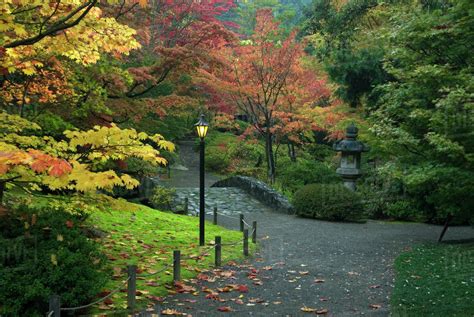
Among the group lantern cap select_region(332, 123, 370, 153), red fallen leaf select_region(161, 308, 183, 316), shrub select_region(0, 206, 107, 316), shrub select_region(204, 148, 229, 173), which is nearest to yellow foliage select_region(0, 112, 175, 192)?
shrub select_region(0, 206, 107, 316)

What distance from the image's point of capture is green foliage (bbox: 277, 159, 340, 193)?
2295cm

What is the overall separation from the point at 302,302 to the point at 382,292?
5.20ft

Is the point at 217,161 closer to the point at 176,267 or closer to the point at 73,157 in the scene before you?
the point at 176,267

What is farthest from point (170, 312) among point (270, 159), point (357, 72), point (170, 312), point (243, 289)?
point (270, 159)

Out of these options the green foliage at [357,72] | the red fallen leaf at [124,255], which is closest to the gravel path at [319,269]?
the red fallen leaf at [124,255]

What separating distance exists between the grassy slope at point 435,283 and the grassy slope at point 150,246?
3.86 metres

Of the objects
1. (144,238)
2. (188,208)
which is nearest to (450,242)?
(144,238)

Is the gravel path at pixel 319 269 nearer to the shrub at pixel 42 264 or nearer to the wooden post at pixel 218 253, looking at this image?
the wooden post at pixel 218 253

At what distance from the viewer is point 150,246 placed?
11195mm

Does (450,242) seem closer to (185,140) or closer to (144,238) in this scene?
(144,238)

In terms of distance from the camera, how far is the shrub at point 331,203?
58.0ft

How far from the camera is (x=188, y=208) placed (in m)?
19.2

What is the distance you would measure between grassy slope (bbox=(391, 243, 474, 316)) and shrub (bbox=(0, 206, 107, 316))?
441cm

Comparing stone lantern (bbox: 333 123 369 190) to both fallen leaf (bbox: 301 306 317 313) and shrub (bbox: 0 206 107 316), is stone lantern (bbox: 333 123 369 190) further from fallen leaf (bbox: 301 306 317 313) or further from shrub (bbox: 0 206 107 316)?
shrub (bbox: 0 206 107 316)
